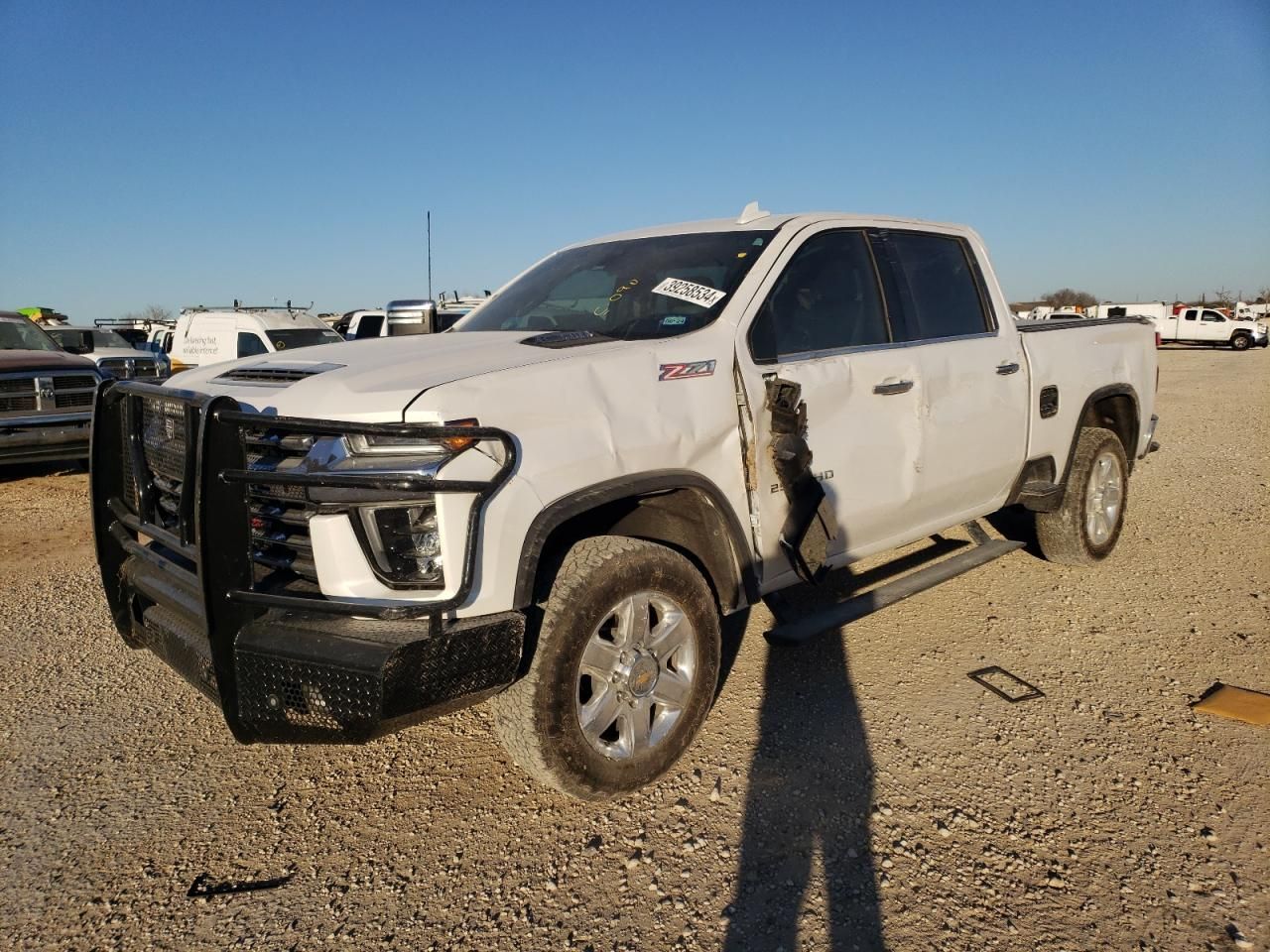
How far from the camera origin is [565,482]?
2689mm

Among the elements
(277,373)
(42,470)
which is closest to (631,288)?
(277,373)

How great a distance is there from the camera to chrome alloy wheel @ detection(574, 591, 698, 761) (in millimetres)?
2930

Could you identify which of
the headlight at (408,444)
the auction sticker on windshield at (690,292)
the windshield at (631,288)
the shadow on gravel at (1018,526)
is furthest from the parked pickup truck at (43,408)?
the shadow on gravel at (1018,526)

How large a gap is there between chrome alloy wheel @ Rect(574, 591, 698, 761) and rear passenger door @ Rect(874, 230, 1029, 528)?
5.15ft

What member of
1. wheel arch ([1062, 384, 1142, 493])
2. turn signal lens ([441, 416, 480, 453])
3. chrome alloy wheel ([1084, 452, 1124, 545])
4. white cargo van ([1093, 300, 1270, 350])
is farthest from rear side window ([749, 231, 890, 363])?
white cargo van ([1093, 300, 1270, 350])

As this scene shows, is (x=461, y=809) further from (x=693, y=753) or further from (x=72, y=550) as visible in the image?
(x=72, y=550)

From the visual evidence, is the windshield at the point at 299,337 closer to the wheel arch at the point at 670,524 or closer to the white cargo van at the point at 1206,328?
the wheel arch at the point at 670,524

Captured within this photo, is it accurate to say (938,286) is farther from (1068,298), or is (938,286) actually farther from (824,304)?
(1068,298)

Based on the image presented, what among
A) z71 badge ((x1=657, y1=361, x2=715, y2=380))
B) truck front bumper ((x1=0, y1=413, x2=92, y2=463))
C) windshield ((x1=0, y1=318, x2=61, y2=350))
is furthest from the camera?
windshield ((x1=0, y1=318, x2=61, y2=350))

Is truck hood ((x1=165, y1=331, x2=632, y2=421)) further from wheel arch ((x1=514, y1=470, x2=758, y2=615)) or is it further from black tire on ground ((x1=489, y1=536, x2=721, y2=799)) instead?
black tire on ground ((x1=489, y1=536, x2=721, y2=799))

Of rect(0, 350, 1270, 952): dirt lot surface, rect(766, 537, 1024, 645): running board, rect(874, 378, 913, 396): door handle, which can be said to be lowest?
rect(0, 350, 1270, 952): dirt lot surface

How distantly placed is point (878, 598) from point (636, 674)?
1488 mm

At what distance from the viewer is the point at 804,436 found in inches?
136

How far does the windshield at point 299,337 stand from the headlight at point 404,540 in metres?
12.8
